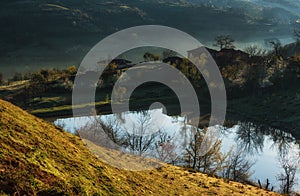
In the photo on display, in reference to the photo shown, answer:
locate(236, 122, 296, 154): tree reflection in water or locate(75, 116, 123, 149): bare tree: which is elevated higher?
locate(75, 116, 123, 149): bare tree

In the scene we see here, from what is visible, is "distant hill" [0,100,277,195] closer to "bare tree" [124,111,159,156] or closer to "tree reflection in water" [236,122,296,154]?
"bare tree" [124,111,159,156]

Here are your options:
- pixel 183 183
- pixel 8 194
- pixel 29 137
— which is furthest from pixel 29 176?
pixel 183 183

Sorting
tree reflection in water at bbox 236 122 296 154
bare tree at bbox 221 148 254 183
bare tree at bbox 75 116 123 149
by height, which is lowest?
bare tree at bbox 221 148 254 183

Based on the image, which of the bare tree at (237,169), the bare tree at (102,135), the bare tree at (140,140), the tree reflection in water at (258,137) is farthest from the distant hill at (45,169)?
the tree reflection in water at (258,137)

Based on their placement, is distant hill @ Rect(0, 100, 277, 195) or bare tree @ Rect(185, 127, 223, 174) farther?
bare tree @ Rect(185, 127, 223, 174)

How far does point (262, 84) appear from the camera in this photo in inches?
5059

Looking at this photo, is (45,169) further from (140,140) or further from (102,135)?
(140,140)

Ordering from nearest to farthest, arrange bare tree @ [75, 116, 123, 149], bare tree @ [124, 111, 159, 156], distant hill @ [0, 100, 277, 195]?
distant hill @ [0, 100, 277, 195]
bare tree @ [75, 116, 123, 149]
bare tree @ [124, 111, 159, 156]

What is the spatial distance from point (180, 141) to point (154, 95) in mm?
65797

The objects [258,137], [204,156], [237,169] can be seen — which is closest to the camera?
[204,156]

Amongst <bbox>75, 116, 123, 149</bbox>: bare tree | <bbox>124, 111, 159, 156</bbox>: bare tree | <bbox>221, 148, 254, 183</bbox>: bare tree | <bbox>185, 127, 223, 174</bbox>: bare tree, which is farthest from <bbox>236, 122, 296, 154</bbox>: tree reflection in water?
<bbox>75, 116, 123, 149</bbox>: bare tree

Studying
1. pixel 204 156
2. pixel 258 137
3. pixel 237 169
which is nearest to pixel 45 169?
pixel 204 156

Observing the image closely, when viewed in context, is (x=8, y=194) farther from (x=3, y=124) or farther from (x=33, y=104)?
(x=33, y=104)

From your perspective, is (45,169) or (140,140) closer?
(45,169)
